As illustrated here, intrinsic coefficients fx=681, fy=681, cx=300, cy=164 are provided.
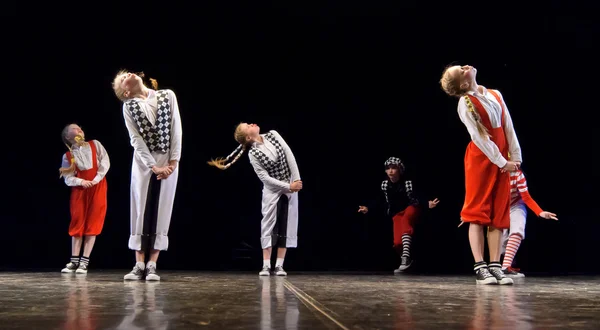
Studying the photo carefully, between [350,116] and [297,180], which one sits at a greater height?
[350,116]

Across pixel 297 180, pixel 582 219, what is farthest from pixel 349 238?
pixel 582 219

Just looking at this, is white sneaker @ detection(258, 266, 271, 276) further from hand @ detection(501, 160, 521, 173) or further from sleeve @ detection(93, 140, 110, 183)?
hand @ detection(501, 160, 521, 173)

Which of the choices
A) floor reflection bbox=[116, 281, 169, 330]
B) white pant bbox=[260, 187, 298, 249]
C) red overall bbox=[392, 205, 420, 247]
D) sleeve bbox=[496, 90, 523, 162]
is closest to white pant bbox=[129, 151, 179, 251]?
floor reflection bbox=[116, 281, 169, 330]

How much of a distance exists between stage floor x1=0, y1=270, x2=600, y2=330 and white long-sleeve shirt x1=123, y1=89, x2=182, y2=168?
2.64 feet

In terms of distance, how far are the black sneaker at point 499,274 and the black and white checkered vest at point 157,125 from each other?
1.80m

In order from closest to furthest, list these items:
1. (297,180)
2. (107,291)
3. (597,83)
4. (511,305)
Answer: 1. (511,305)
2. (107,291)
3. (297,180)
4. (597,83)

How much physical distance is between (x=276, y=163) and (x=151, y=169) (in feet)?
4.43

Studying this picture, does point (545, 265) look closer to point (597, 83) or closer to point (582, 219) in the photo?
point (582, 219)

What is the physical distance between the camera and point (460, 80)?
3.42 metres

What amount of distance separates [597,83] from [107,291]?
4.64m

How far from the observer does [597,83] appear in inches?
228

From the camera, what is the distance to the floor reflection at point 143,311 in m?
1.68

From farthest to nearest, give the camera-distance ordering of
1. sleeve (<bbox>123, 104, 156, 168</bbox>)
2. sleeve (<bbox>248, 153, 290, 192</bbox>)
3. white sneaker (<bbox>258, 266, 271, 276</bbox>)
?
sleeve (<bbox>248, 153, 290, 192</bbox>) → white sneaker (<bbox>258, 266, 271, 276</bbox>) → sleeve (<bbox>123, 104, 156, 168</bbox>)

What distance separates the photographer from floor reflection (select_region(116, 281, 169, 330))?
1678 mm
